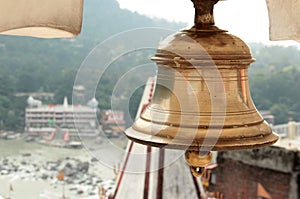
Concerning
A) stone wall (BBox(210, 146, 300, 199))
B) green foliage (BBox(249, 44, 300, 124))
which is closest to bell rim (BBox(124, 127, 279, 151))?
stone wall (BBox(210, 146, 300, 199))

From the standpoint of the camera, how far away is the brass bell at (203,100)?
4.06 ft

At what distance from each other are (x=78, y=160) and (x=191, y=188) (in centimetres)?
838

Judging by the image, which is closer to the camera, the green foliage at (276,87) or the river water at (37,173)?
the river water at (37,173)

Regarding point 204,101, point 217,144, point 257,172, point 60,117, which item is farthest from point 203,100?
point 60,117

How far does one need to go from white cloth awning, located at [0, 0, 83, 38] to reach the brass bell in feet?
1.29

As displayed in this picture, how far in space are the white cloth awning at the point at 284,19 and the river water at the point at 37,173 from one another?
27.8ft

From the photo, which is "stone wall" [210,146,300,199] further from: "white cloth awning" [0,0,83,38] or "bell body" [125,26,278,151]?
"white cloth awning" [0,0,83,38]

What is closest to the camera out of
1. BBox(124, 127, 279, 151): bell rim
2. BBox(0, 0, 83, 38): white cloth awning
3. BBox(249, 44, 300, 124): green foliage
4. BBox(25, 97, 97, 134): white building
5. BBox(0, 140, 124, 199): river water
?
BBox(0, 0, 83, 38): white cloth awning

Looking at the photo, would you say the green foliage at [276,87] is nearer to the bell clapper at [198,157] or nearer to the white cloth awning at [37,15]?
the bell clapper at [198,157]

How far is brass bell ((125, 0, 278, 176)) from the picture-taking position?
4.06 ft

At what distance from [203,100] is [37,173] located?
10.9m

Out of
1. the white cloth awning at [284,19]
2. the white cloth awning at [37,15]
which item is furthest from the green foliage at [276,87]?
the white cloth awning at [37,15]

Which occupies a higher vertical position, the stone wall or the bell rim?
the bell rim

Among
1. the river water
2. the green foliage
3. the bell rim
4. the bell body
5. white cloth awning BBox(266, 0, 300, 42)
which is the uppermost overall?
white cloth awning BBox(266, 0, 300, 42)
